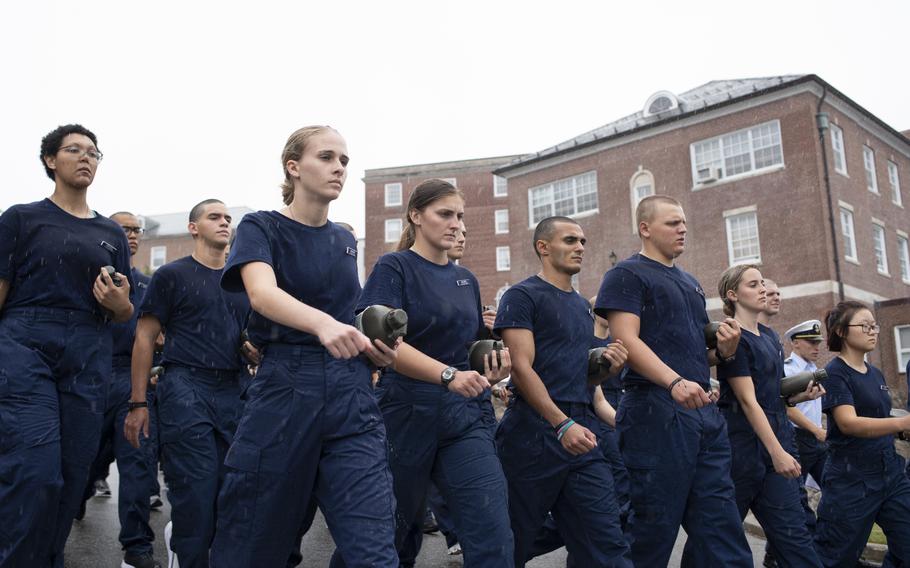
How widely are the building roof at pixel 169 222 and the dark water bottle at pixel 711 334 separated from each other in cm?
6825

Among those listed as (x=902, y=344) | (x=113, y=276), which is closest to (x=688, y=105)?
(x=902, y=344)

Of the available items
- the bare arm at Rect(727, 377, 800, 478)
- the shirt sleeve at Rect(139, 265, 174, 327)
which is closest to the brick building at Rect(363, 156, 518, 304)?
the bare arm at Rect(727, 377, 800, 478)

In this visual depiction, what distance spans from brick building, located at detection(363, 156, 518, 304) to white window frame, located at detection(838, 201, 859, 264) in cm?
2627

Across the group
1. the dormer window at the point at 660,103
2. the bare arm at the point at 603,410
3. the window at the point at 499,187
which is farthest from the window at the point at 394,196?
the bare arm at the point at 603,410

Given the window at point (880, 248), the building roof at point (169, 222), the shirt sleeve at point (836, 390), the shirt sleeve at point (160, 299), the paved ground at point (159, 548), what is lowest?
the paved ground at point (159, 548)

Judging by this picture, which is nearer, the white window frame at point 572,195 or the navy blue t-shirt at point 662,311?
the navy blue t-shirt at point 662,311

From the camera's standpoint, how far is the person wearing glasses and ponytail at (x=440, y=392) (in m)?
4.27

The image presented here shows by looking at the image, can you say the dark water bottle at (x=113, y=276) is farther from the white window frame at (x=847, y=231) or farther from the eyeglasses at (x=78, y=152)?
the white window frame at (x=847, y=231)

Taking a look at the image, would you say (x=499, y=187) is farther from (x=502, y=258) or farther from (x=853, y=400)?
(x=853, y=400)

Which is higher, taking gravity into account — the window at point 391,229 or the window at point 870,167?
the window at point 391,229

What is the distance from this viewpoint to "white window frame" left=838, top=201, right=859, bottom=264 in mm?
28469

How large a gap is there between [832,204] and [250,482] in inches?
1118

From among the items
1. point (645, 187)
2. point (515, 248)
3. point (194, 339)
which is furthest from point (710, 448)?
point (515, 248)

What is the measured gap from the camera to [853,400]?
6.68 meters
